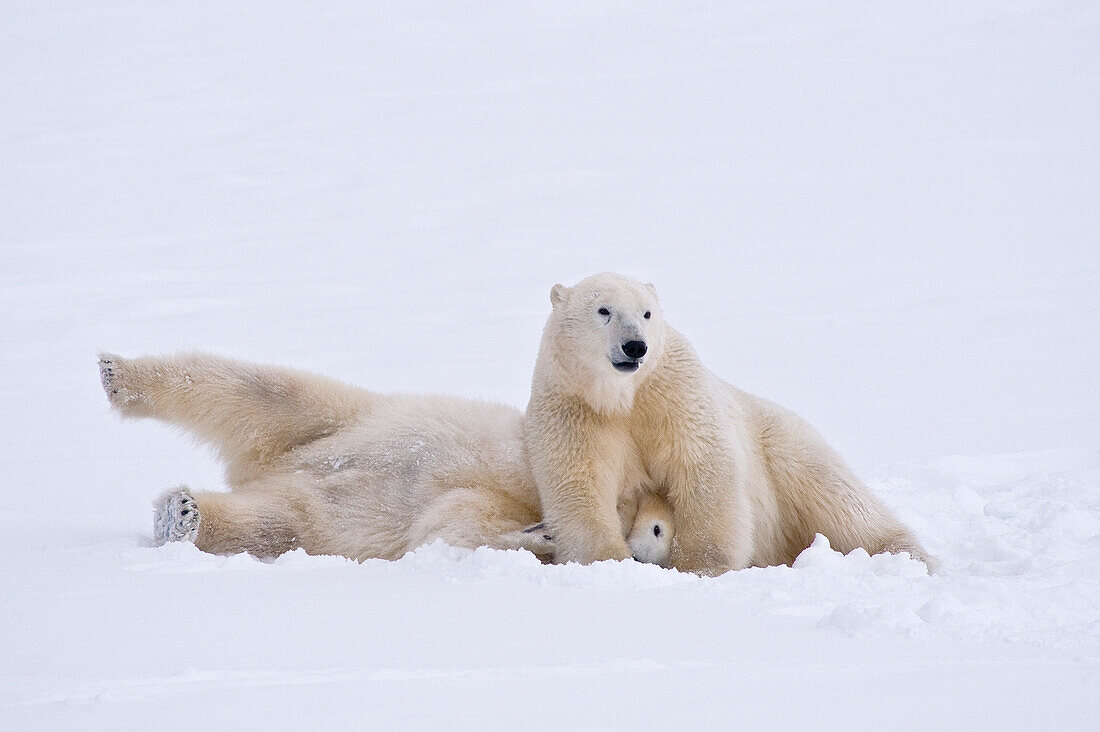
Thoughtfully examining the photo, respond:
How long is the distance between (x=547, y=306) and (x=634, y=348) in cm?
679

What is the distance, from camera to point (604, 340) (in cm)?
450

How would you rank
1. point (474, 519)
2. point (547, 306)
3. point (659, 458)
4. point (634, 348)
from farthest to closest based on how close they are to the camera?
point (547, 306)
point (659, 458)
point (474, 519)
point (634, 348)

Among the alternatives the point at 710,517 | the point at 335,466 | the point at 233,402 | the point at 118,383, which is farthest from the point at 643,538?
the point at 118,383

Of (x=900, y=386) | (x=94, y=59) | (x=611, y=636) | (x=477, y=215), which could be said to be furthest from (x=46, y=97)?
(x=611, y=636)

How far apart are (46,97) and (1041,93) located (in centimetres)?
1769

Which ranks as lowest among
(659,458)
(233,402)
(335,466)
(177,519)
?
(177,519)

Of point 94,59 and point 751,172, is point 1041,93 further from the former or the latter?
point 94,59

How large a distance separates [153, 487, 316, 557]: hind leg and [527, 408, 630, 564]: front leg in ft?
3.32

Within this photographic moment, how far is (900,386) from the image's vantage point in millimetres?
7844

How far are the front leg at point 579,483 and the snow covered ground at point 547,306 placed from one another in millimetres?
464

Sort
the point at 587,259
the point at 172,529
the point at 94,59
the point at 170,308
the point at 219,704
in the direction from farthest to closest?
the point at 94,59 → the point at 587,259 → the point at 170,308 → the point at 172,529 → the point at 219,704

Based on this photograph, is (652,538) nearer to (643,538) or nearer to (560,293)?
(643,538)

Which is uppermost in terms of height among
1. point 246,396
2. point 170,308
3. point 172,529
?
point 170,308

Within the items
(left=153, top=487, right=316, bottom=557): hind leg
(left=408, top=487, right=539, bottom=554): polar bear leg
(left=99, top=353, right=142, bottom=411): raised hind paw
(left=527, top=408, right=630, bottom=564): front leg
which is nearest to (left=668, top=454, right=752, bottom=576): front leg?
(left=527, top=408, right=630, bottom=564): front leg
